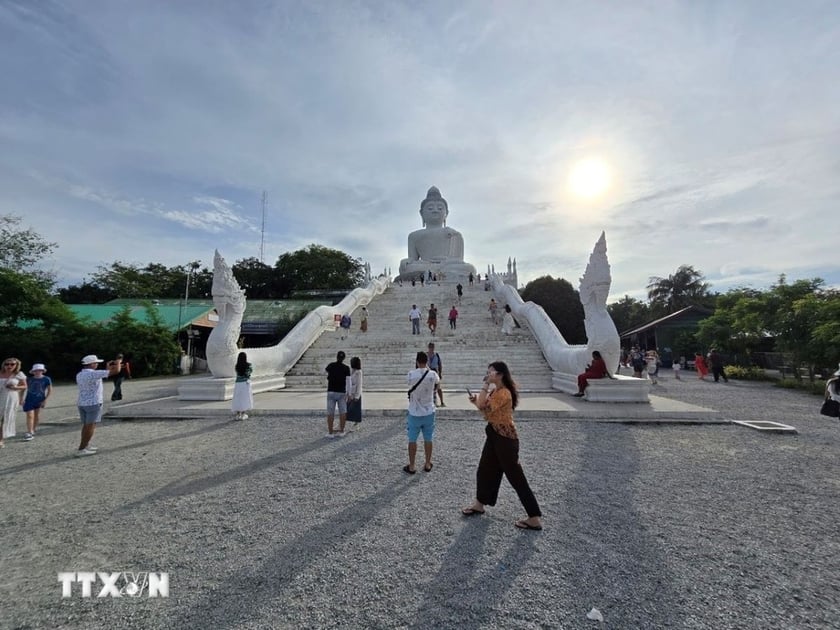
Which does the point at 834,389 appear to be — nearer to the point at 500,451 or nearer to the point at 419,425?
the point at 500,451

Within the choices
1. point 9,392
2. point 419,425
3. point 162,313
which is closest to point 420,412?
point 419,425

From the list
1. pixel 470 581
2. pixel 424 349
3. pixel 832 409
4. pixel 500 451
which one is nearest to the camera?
pixel 470 581

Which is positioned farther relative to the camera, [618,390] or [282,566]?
[618,390]

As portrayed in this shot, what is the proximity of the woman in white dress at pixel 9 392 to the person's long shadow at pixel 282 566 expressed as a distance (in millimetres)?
5775

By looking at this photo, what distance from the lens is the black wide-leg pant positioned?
3271mm

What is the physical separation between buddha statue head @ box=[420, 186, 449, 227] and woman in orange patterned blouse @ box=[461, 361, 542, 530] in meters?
35.4

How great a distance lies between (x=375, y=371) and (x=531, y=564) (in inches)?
376

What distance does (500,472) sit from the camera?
346cm

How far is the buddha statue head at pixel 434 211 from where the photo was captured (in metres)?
37.8

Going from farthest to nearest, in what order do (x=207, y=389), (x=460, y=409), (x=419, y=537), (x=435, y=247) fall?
(x=435, y=247) < (x=207, y=389) < (x=460, y=409) < (x=419, y=537)

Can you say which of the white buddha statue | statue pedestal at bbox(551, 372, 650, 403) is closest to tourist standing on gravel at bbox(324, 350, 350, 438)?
statue pedestal at bbox(551, 372, 650, 403)

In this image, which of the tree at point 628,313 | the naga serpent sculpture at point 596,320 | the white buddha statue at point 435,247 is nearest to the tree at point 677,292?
the tree at point 628,313

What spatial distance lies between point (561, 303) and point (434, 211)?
47.3ft

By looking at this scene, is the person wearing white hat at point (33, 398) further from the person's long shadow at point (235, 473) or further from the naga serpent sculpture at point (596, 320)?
the naga serpent sculpture at point (596, 320)
